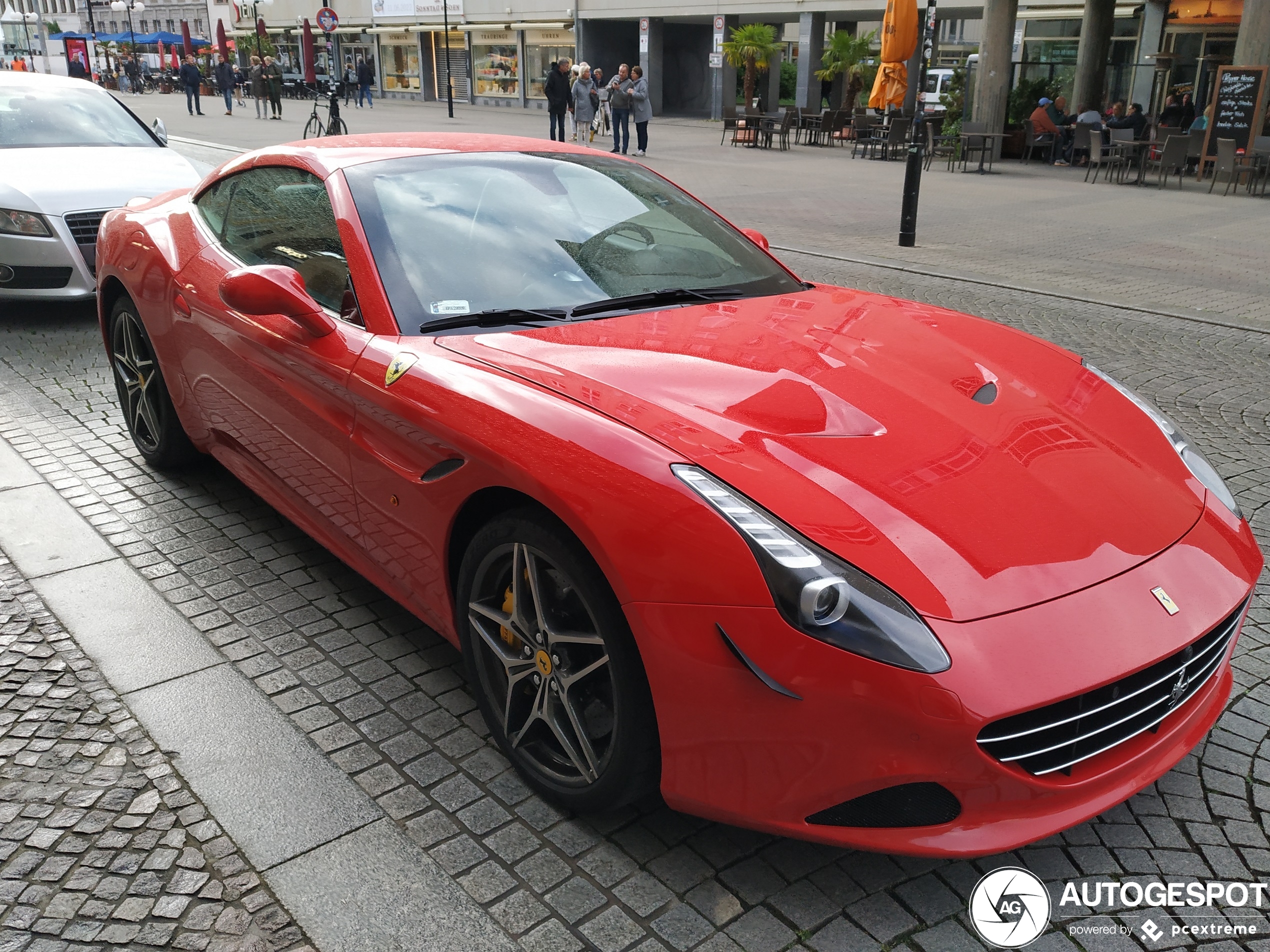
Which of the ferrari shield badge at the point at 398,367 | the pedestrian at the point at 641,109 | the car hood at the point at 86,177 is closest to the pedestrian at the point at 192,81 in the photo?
the pedestrian at the point at 641,109

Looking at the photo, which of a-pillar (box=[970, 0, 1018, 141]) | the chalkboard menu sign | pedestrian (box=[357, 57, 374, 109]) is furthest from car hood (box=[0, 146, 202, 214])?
pedestrian (box=[357, 57, 374, 109])

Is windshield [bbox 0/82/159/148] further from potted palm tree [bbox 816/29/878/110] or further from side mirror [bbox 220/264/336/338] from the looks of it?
potted palm tree [bbox 816/29/878/110]

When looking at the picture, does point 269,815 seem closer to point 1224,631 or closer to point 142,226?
point 1224,631

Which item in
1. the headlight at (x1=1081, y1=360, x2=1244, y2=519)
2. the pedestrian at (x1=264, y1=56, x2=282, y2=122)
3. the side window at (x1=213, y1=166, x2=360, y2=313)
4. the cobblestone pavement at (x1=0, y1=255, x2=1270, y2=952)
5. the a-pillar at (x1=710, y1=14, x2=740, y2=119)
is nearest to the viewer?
the cobblestone pavement at (x1=0, y1=255, x2=1270, y2=952)

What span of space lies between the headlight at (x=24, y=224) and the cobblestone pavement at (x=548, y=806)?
3.23 meters

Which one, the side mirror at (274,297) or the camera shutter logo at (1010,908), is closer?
the camera shutter logo at (1010,908)

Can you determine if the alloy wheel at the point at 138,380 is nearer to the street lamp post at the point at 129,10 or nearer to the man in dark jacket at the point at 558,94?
the man in dark jacket at the point at 558,94

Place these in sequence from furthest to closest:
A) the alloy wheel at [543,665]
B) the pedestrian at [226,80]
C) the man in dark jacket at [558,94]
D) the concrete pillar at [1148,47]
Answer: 1. the pedestrian at [226,80]
2. the concrete pillar at [1148,47]
3. the man in dark jacket at [558,94]
4. the alloy wheel at [543,665]

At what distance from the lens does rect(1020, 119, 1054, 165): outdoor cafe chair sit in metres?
22.6

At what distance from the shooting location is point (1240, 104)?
1825cm

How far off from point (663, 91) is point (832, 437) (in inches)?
1646

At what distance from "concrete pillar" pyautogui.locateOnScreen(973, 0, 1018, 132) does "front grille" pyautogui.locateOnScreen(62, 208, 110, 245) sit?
19536mm

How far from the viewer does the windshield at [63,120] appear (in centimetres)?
849

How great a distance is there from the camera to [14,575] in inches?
157
